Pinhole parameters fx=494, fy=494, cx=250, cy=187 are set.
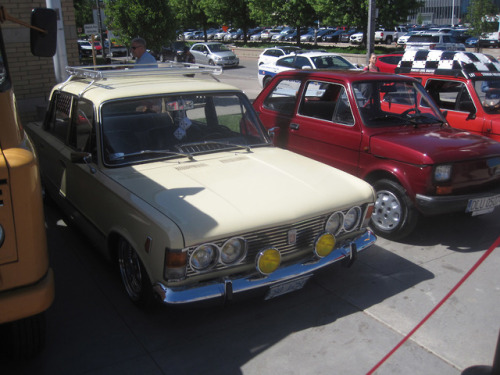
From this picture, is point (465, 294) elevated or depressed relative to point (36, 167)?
depressed

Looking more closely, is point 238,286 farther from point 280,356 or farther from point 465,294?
point 465,294

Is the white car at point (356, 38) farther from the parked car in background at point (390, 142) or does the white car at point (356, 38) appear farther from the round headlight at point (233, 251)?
the round headlight at point (233, 251)

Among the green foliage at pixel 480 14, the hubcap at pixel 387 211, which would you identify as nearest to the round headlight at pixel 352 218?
the hubcap at pixel 387 211

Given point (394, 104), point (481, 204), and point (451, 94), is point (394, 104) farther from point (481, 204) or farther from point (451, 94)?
Result: point (481, 204)

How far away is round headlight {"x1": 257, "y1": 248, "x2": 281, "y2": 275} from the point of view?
355 centimetres

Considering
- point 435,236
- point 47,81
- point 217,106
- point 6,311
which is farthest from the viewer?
point 47,81

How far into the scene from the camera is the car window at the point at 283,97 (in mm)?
6910

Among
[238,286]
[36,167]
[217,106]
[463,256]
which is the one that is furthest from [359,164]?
[36,167]

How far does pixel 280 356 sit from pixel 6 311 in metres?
1.83

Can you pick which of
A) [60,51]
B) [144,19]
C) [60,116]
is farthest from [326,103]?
[144,19]

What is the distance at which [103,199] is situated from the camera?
4191mm

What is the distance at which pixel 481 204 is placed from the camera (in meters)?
5.35

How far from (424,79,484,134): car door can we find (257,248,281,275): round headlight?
4.69 metres

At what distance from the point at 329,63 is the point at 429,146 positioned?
542 inches
